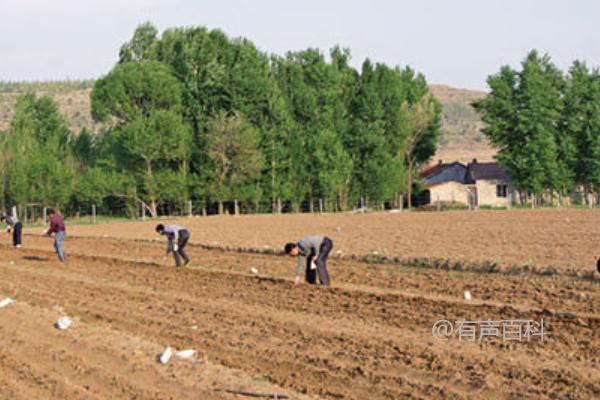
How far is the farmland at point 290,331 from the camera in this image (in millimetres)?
9352

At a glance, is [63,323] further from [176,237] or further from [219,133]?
[219,133]

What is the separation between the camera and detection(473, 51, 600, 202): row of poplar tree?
66.6m

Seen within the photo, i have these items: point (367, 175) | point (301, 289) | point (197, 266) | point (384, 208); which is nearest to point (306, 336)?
point (301, 289)

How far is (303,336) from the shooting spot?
1199cm

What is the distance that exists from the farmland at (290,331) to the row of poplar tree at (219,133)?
3688cm

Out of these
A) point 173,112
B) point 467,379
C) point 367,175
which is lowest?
point 467,379

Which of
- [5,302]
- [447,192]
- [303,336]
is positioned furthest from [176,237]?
[447,192]

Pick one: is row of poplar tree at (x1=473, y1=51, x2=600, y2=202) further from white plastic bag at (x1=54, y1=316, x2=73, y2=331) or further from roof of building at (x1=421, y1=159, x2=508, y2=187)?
white plastic bag at (x1=54, y1=316, x2=73, y2=331)

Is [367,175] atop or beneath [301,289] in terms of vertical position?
atop

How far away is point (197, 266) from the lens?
22.9m

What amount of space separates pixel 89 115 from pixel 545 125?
9279 centimetres

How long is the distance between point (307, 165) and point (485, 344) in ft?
181

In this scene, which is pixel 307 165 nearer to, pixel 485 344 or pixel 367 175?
pixel 367 175

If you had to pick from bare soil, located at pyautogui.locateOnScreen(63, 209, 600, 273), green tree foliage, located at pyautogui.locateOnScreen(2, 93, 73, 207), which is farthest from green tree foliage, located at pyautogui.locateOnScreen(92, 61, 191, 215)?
bare soil, located at pyautogui.locateOnScreen(63, 209, 600, 273)
